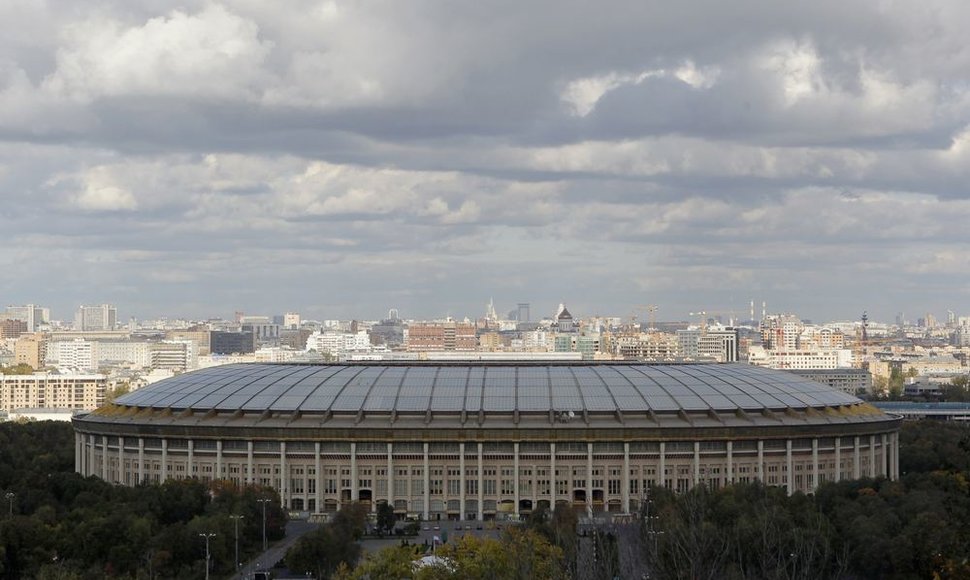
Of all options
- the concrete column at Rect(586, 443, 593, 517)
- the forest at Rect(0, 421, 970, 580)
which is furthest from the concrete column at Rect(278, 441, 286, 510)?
the concrete column at Rect(586, 443, 593, 517)

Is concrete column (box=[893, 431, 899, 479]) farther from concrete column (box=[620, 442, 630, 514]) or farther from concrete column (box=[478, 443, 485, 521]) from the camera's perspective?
concrete column (box=[478, 443, 485, 521])

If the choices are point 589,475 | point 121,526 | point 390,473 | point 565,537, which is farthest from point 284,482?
point 565,537

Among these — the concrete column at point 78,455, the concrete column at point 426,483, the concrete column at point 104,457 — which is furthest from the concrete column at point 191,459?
the concrete column at point 426,483

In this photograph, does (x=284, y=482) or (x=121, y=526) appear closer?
(x=121, y=526)

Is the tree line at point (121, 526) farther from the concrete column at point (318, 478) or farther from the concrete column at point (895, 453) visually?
the concrete column at point (895, 453)

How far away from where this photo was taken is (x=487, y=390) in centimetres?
11481


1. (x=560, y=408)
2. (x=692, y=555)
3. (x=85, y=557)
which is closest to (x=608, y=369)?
(x=560, y=408)

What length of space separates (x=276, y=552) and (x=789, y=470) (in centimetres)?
3952

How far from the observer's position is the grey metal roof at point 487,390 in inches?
4402

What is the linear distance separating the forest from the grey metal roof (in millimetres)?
10455

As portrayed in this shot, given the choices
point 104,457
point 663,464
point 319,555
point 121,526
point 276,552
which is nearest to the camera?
point 319,555

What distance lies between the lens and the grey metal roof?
11181 centimetres

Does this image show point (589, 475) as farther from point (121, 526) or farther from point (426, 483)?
point (121, 526)

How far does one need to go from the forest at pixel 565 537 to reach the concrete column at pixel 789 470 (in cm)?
820
